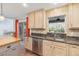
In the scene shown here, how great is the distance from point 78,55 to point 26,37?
102 cm

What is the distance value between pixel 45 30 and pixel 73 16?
664 millimetres

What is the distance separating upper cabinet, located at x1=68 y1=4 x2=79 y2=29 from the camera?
1.83 meters

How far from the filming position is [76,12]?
6.05 ft

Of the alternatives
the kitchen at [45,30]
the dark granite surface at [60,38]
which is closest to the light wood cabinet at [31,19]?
the kitchen at [45,30]

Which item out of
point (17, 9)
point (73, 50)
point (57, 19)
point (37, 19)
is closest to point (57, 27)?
point (57, 19)

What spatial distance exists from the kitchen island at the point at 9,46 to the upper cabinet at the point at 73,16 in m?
1.16

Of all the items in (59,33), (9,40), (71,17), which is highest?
(71,17)

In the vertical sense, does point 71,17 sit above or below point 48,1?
below

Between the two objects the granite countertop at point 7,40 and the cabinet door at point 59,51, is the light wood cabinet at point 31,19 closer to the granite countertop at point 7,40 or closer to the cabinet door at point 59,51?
the granite countertop at point 7,40

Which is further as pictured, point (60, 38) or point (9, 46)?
point (60, 38)

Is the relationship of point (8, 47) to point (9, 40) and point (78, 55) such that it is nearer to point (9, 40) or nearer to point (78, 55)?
point (9, 40)

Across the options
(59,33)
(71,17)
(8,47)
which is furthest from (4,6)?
(71,17)

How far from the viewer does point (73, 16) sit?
1.90 metres

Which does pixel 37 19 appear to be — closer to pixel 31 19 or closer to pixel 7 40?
pixel 31 19
